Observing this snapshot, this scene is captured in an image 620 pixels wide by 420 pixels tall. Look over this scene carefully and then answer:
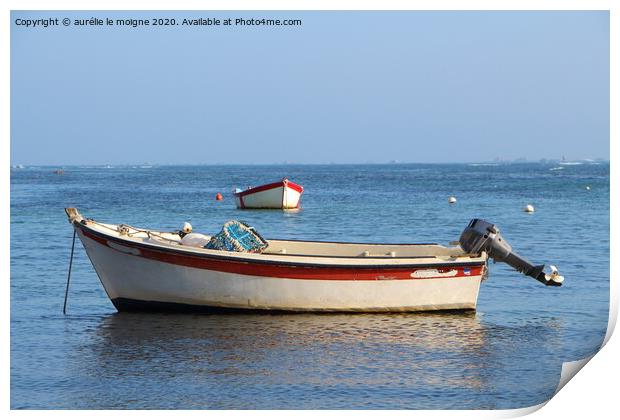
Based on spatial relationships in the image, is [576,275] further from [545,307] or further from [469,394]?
[469,394]

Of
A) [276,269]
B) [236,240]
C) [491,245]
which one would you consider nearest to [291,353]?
[276,269]

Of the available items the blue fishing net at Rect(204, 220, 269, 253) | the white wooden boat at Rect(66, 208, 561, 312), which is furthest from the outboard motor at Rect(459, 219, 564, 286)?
the blue fishing net at Rect(204, 220, 269, 253)

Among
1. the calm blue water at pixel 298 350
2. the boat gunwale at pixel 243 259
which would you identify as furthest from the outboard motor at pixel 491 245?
the calm blue water at pixel 298 350

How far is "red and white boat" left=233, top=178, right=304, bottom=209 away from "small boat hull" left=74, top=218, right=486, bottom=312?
22504 millimetres

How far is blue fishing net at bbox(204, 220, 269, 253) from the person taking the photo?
13.8 meters

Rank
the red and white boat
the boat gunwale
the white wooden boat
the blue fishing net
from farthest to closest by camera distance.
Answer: the red and white boat → the blue fishing net → the white wooden boat → the boat gunwale

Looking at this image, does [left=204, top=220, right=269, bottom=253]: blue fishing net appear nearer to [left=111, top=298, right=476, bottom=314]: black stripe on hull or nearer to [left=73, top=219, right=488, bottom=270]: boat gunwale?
[left=73, top=219, right=488, bottom=270]: boat gunwale

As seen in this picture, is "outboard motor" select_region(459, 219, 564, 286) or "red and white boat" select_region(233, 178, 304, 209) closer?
"outboard motor" select_region(459, 219, 564, 286)

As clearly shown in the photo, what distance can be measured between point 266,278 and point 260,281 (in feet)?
0.32

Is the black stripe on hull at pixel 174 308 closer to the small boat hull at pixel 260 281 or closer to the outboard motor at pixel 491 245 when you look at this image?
the small boat hull at pixel 260 281

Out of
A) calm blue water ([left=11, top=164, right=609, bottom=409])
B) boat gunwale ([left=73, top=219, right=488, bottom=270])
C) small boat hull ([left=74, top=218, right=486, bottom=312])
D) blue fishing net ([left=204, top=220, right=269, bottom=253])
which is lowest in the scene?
calm blue water ([left=11, top=164, right=609, bottom=409])

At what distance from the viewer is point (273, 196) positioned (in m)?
37.1
